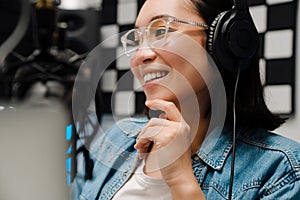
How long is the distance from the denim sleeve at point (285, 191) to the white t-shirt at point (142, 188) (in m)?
0.19

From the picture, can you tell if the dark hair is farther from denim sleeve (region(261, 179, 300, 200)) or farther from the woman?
denim sleeve (region(261, 179, 300, 200))

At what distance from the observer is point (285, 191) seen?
0.77 metres

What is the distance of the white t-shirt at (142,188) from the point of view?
850mm

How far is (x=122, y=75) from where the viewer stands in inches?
49.9

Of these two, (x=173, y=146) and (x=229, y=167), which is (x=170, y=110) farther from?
(x=229, y=167)

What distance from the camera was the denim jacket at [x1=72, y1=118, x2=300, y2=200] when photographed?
2.57ft

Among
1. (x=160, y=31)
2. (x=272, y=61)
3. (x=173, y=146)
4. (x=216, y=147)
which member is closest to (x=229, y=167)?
(x=216, y=147)

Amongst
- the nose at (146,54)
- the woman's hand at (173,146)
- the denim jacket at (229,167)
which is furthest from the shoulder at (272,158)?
the nose at (146,54)

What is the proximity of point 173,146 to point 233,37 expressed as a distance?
207 millimetres

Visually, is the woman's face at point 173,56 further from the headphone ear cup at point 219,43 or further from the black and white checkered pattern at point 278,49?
the black and white checkered pattern at point 278,49

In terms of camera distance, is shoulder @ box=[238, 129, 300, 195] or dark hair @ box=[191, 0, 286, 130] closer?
shoulder @ box=[238, 129, 300, 195]

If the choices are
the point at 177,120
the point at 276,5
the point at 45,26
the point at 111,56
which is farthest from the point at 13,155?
the point at 276,5

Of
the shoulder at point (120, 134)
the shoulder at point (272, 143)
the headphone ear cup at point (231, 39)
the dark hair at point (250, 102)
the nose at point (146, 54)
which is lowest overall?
the shoulder at point (120, 134)

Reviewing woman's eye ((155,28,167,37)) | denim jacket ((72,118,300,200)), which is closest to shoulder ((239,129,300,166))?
denim jacket ((72,118,300,200))
